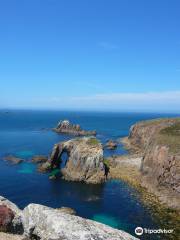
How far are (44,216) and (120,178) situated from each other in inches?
2036

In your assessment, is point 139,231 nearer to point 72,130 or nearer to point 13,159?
point 13,159

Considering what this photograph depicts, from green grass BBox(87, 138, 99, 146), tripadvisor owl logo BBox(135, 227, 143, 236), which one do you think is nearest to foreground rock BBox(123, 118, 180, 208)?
tripadvisor owl logo BBox(135, 227, 143, 236)

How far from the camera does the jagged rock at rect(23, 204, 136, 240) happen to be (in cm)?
3022

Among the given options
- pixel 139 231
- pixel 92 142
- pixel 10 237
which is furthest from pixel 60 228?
pixel 92 142

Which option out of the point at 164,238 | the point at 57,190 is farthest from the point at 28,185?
the point at 164,238

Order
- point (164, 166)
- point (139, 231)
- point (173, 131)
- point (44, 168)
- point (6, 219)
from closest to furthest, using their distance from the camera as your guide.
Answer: point (6, 219)
point (139, 231)
point (164, 166)
point (173, 131)
point (44, 168)

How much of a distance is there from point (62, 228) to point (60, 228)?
202 millimetres

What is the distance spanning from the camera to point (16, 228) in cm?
3472

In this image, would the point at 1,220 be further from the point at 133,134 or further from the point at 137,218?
the point at 133,134

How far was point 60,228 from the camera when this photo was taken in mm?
30969

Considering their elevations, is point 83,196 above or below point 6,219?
below

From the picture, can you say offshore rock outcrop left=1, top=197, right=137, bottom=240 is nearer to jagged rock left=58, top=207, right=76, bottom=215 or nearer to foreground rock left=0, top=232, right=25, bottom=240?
foreground rock left=0, top=232, right=25, bottom=240

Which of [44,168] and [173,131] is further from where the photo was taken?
[44,168]

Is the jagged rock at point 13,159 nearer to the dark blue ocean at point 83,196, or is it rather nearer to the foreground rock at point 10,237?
the dark blue ocean at point 83,196
